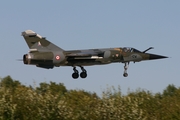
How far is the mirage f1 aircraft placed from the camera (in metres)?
48.0

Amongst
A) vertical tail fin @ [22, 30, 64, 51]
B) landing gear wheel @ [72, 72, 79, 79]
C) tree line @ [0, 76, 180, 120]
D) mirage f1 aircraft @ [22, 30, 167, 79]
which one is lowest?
tree line @ [0, 76, 180, 120]

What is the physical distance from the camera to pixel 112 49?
51750 millimetres

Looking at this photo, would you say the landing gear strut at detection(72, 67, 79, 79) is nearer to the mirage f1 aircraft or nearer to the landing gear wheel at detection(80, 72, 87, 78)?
the mirage f1 aircraft

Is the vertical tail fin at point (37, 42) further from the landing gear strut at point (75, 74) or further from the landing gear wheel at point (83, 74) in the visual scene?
the landing gear wheel at point (83, 74)

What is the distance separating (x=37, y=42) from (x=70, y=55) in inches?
125

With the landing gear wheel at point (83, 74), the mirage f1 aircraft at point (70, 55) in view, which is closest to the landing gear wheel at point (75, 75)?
the mirage f1 aircraft at point (70, 55)

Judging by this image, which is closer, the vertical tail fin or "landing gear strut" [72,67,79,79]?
the vertical tail fin

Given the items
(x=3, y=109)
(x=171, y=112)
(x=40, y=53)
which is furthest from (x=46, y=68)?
(x=171, y=112)

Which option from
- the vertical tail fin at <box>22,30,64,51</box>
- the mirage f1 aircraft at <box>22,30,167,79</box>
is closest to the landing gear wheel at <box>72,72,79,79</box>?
the mirage f1 aircraft at <box>22,30,167,79</box>

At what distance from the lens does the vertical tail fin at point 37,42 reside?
5012cm

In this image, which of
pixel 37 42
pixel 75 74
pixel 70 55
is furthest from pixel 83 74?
pixel 37 42

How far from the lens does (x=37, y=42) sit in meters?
50.4

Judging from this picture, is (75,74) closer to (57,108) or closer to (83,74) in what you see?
(83,74)

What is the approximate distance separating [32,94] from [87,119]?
241 inches
